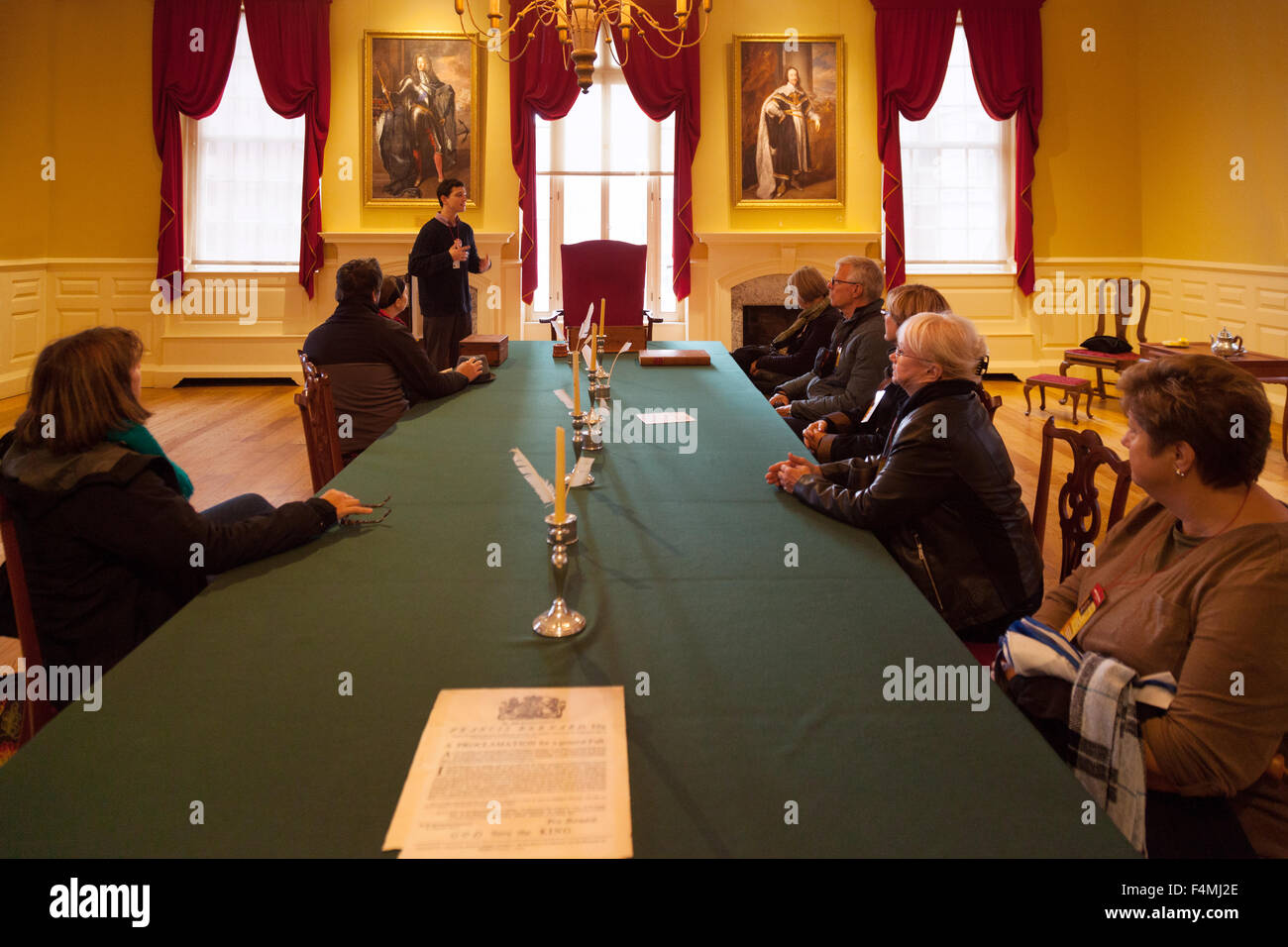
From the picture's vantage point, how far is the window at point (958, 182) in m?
9.66

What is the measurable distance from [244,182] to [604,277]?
12.6ft

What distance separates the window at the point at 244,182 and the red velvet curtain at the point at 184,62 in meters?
0.23

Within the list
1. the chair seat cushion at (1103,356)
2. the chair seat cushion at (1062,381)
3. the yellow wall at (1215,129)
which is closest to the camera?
the yellow wall at (1215,129)

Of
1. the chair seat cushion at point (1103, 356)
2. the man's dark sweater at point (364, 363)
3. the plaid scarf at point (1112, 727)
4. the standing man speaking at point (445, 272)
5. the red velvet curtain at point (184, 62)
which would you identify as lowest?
the plaid scarf at point (1112, 727)

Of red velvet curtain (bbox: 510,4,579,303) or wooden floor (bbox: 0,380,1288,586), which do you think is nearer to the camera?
wooden floor (bbox: 0,380,1288,586)

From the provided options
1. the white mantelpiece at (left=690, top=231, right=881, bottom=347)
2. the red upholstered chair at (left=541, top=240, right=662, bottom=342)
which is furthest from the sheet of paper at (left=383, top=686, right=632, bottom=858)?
the white mantelpiece at (left=690, top=231, right=881, bottom=347)

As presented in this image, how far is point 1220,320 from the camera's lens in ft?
27.5

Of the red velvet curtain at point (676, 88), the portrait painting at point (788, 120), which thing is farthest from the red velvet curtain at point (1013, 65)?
the red velvet curtain at point (676, 88)

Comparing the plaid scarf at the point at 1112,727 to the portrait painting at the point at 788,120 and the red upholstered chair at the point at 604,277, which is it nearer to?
the red upholstered chair at the point at 604,277

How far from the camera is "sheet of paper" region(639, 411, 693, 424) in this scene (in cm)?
379

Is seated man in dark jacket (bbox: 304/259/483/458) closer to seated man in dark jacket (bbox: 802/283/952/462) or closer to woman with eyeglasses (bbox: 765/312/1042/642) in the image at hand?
seated man in dark jacket (bbox: 802/283/952/462)

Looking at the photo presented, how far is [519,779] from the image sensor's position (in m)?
1.29

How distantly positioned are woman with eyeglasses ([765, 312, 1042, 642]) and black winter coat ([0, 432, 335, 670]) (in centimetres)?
144
